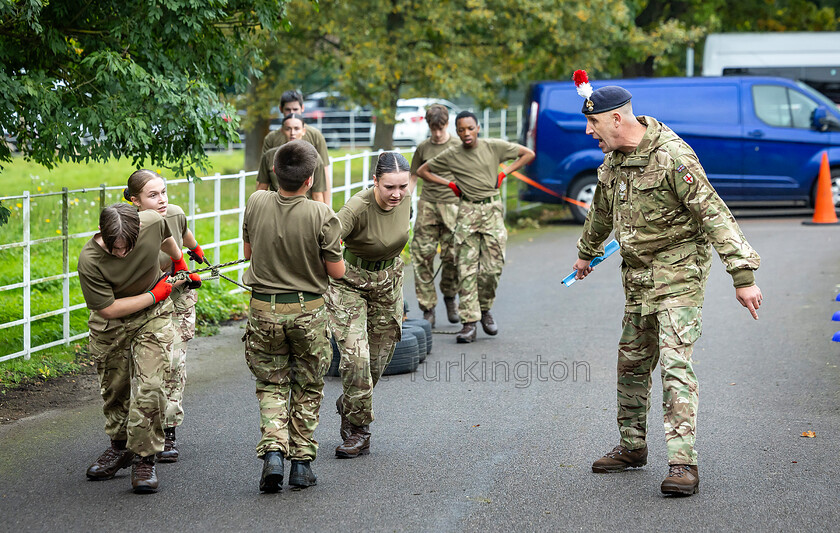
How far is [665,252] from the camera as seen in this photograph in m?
5.05

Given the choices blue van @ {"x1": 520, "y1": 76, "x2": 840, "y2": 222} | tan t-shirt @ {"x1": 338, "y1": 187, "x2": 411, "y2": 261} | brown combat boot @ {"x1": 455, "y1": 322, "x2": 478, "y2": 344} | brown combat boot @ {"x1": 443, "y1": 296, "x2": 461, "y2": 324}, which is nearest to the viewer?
tan t-shirt @ {"x1": 338, "y1": 187, "x2": 411, "y2": 261}

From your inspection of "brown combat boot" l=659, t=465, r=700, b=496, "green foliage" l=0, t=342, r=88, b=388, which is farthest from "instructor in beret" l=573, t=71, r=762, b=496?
"green foliage" l=0, t=342, r=88, b=388

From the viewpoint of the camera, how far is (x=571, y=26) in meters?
18.4

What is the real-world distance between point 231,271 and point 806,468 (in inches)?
283

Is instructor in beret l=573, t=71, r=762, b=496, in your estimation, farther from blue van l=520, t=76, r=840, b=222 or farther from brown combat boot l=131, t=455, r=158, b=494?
blue van l=520, t=76, r=840, b=222

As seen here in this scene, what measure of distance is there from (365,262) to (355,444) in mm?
1017

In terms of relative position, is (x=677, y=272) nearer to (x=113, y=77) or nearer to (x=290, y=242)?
(x=290, y=242)

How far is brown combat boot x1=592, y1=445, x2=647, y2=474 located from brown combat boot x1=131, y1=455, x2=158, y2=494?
89.0 inches

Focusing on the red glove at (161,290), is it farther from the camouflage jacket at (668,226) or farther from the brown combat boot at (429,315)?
the brown combat boot at (429,315)

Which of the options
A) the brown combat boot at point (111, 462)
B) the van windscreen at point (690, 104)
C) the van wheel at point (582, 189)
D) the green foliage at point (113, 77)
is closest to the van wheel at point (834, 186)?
the van windscreen at point (690, 104)

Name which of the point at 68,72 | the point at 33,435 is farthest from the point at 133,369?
the point at 68,72

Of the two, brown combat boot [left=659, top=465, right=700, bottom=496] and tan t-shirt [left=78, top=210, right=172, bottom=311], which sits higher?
tan t-shirt [left=78, top=210, right=172, bottom=311]

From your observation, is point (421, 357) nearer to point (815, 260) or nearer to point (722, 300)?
point (722, 300)

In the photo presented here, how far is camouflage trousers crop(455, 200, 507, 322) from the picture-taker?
28.6 ft
